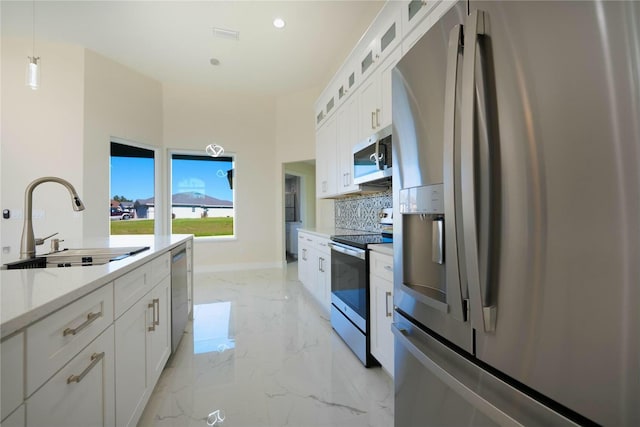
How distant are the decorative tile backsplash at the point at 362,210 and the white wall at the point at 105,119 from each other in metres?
3.67

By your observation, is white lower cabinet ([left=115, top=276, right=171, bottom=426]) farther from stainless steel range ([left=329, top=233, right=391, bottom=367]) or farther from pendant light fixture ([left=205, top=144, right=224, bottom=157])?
pendant light fixture ([left=205, top=144, right=224, bottom=157])

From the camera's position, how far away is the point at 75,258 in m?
1.66

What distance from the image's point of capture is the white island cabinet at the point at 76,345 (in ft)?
2.06

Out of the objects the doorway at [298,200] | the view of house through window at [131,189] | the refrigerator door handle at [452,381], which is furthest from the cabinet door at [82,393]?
the doorway at [298,200]

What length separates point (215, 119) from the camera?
5.54 meters

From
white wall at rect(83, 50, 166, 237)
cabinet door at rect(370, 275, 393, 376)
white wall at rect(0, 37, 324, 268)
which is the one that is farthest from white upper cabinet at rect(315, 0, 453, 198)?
white wall at rect(83, 50, 166, 237)

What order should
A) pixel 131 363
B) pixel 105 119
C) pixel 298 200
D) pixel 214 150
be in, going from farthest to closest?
pixel 298 200 → pixel 214 150 → pixel 105 119 → pixel 131 363

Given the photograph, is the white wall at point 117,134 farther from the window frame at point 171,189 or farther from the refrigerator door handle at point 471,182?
the refrigerator door handle at point 471,182

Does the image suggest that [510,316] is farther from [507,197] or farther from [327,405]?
[327,405]

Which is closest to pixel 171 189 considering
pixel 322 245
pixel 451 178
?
pixel 322 245

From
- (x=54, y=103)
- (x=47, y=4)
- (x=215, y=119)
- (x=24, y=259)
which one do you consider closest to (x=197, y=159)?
(x=215, y=119)

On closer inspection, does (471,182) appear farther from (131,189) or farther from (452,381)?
(131,189)

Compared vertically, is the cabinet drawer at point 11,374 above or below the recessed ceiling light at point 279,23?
below

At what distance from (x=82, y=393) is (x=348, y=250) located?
1671 millimetres
